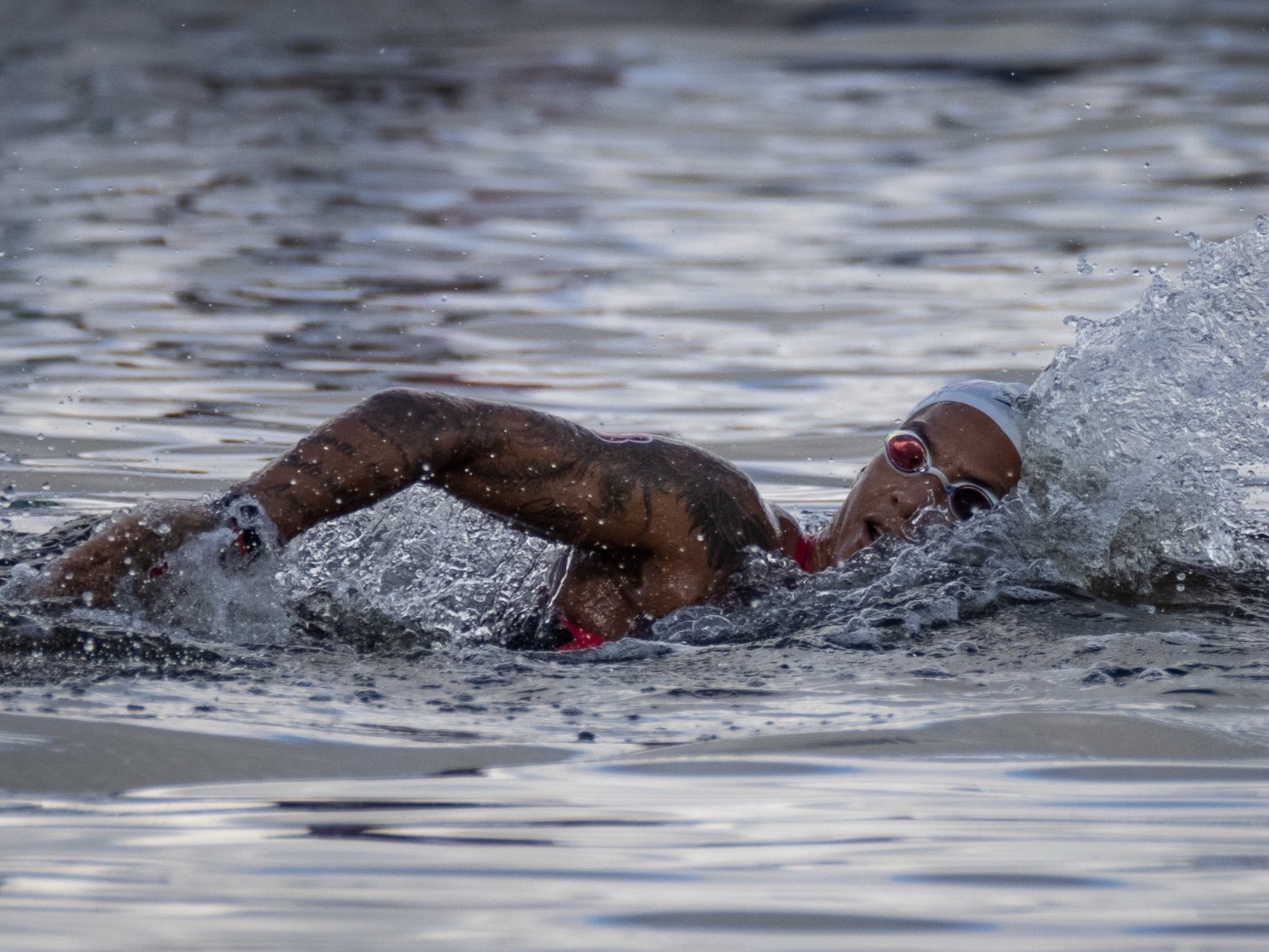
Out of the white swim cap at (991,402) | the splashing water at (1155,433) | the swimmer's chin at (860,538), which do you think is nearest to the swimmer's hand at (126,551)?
the swimmer's chin at (860,538)

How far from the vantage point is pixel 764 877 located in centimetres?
372

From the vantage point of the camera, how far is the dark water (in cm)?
366

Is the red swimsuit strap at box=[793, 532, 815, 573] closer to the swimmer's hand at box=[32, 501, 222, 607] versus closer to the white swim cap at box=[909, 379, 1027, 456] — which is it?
the white swim cap at box=[909, 379, 1027, 456]

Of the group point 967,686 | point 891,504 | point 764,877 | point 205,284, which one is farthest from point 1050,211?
point 764,877

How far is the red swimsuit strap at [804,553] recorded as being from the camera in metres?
6.13

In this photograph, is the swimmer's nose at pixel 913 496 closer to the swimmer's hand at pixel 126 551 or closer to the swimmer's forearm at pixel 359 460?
the swimmer's forearm at pixel 359 460

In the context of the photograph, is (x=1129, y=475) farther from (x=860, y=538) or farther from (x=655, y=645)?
(x=655, y=645)

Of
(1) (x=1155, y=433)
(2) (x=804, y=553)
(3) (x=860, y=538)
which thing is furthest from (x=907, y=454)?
(1) (x=1155, y=433)

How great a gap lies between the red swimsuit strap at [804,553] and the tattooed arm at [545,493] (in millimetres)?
66

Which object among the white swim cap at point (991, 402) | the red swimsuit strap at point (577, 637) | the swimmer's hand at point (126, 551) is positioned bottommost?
the red swimsuit strap at point (577, 637)

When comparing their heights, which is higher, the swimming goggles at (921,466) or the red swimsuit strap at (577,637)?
the swimming goggles at (921,466)

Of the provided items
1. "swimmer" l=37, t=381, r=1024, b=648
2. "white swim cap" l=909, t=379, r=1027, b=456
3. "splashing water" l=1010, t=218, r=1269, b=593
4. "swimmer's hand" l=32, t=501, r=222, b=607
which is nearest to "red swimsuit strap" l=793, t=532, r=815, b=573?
"swimmer" l=37, t=381, r=1024, b=648

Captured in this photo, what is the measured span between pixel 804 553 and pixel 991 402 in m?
0.79

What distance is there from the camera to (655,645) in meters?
5.45
